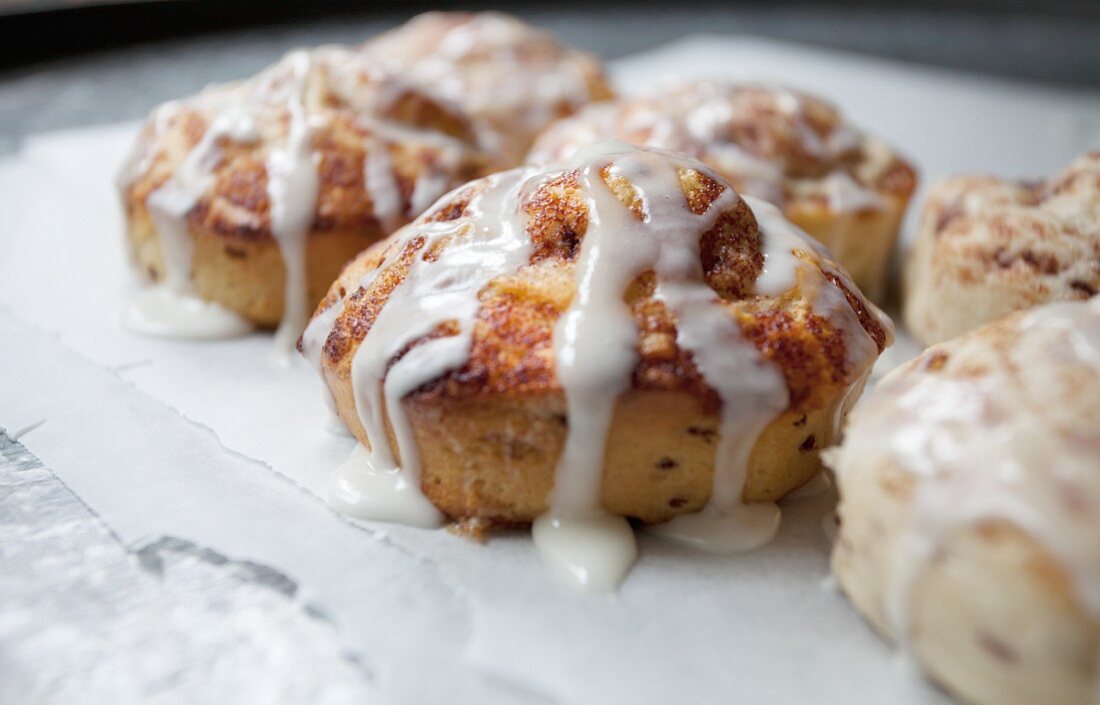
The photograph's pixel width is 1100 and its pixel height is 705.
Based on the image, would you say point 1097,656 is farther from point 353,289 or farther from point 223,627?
point 353,289

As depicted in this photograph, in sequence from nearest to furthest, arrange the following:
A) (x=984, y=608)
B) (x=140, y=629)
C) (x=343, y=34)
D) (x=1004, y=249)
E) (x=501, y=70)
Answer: (x=984, y=608)
(x=140, y=629)
(x=1004, y=249)
(x=501, y=70)
(x=343, y=34)

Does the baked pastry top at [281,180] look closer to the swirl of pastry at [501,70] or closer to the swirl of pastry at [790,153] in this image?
the swirl of pastry at [790,153]

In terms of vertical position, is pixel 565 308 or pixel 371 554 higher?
pixel 565 308

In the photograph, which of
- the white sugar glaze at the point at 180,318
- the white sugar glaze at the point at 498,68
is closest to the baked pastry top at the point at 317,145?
the white sugar glaze at the point at 180,318

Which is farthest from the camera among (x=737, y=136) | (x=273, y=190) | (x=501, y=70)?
(x=501, y=70)

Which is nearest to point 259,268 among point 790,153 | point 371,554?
point 371,554

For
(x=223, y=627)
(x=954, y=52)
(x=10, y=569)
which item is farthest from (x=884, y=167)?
(x=954, y=52)

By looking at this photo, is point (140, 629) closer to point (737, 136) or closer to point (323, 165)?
point (323, 165)
